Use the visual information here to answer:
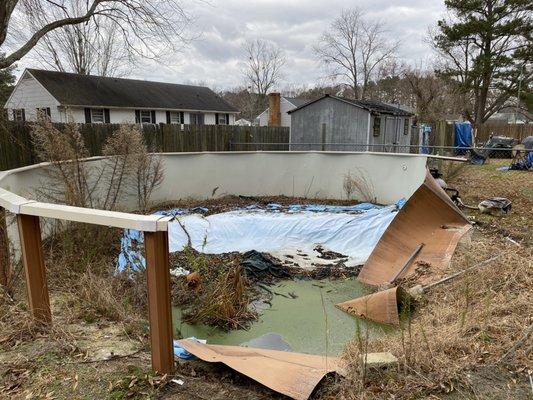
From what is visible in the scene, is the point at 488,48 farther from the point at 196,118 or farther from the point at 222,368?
the point at 222,368

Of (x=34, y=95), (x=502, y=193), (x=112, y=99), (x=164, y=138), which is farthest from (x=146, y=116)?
(x=502, y=193)

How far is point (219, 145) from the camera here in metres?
12.3

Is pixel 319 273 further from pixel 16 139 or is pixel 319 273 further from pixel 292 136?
pixel 292 136

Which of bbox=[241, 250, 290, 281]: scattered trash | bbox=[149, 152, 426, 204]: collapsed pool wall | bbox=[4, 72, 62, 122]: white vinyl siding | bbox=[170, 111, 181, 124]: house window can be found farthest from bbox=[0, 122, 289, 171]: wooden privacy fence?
bbox=[170, 111, 181, 124]: house window

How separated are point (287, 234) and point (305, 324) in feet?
9.59

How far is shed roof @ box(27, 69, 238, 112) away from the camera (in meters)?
20.6

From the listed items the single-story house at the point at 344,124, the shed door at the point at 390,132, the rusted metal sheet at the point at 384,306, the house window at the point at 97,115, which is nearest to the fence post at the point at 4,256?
the rusted metal sheet at the point at 384,306

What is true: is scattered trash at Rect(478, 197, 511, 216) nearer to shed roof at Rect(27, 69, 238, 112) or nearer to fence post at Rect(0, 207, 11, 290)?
fence post at Rect(0, 207, 11, 290)

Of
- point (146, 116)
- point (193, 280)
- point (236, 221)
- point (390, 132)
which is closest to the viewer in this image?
point (193, 280)

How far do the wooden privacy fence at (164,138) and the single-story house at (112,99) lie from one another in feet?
23.5

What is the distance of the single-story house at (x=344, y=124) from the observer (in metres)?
15.2

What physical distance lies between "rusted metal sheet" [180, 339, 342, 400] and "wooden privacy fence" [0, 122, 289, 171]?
4.72m

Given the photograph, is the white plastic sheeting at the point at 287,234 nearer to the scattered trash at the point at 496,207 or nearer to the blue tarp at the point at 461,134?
the scattered trash at the point at 496,207

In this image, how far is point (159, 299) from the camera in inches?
78.8
